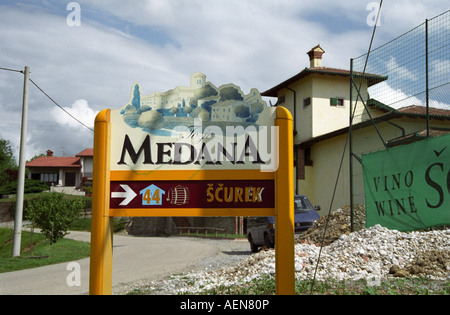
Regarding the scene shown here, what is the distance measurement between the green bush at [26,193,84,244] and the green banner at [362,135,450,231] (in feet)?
46.1

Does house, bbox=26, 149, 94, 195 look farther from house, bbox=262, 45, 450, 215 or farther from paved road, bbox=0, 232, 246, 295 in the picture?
paved road, bbox=0, 232, 246, 295

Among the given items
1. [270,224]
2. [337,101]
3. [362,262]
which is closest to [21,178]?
[270,224]

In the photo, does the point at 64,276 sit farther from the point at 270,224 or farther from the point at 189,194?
the point at 189,194

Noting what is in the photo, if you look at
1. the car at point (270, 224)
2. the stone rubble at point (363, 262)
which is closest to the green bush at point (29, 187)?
the car at point (270, 224)

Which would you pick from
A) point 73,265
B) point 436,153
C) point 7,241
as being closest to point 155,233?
point 7,241

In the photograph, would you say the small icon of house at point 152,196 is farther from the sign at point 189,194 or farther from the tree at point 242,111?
the tree at point 242,111

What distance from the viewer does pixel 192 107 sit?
17.5ft

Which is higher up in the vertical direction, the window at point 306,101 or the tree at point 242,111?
the window at point 306,101

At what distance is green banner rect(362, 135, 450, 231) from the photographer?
9.59 meters

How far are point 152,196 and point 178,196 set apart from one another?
291 millimetres

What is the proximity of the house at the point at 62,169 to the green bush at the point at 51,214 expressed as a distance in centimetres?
4424

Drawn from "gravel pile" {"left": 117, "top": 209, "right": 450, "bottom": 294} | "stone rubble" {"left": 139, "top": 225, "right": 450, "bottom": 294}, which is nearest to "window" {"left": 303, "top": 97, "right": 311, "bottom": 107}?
"gravel pile" {"left": 117, "top": 209, "right": 450, "bottom": 294}

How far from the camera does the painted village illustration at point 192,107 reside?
5.28m

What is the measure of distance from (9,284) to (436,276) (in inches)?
354
